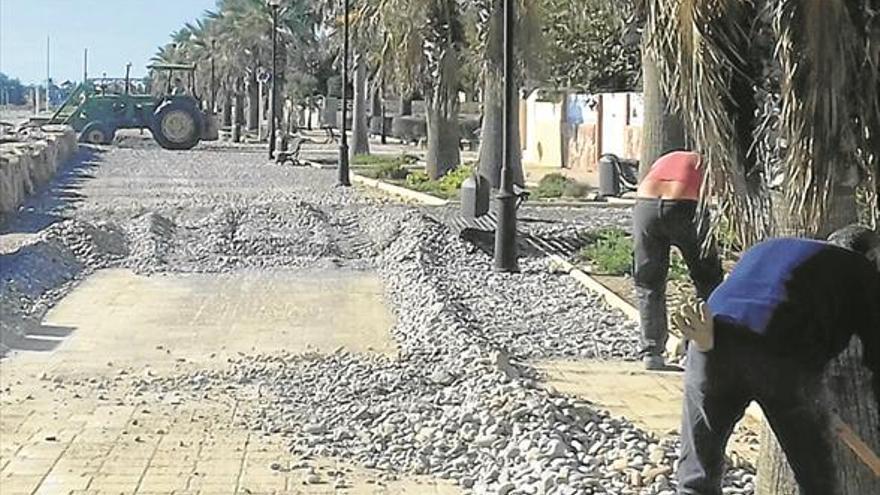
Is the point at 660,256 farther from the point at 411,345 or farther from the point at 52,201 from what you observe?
the point at 52,201

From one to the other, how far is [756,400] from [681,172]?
496 cm

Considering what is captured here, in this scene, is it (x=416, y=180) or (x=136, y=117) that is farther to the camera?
(x=136, y=117)

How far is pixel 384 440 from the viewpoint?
8266mm

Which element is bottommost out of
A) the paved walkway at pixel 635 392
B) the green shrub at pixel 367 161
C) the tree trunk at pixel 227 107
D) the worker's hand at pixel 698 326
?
the paved walkway at pixel 635 392

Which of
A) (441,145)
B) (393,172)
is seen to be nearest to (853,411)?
(441,145)

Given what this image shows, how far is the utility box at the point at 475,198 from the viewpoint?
19.9 meters

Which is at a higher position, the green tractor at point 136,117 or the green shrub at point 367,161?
the green tractor at point 136,117

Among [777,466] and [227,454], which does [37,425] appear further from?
[777,466]

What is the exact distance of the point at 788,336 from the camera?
473 centimetres

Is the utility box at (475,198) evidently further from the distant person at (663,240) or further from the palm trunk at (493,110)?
the distant person at (663,240)

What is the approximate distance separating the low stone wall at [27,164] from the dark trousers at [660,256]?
585 inches

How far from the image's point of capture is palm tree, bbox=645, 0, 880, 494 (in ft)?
17.1

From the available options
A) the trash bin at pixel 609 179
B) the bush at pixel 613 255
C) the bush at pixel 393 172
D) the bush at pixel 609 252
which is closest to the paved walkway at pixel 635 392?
the bush at pixel 613 255

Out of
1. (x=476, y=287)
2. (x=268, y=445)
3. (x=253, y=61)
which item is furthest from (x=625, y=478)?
(x=253, y=61)
